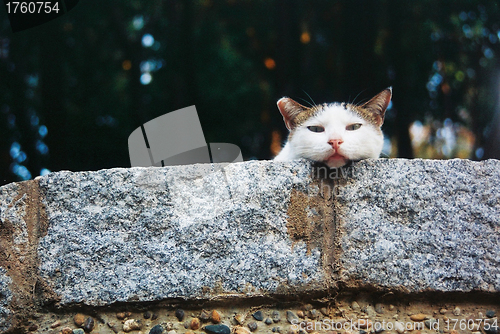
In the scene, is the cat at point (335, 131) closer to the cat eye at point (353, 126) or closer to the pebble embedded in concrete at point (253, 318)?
the cat eye at point (353, 126)

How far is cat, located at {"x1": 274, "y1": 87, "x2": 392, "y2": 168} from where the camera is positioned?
1351 mm

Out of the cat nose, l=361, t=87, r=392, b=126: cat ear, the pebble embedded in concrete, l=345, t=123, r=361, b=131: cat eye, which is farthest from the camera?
l=361, t=87, r=392, b=126: cat ear

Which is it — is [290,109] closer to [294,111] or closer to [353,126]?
[294,111]

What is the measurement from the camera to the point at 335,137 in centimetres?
138

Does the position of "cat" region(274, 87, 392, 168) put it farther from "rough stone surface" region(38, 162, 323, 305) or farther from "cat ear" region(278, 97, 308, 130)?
"rough stone surface" region(38, 162, 323, 305)

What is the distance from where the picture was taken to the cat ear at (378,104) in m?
1.62

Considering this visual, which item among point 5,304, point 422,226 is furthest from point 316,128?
point 5,304

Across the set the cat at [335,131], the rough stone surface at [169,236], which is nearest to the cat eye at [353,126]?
the cat at [335,131]

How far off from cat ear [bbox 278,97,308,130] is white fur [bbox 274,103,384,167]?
0.05 m

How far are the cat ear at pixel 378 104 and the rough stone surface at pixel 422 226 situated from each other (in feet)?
1.26

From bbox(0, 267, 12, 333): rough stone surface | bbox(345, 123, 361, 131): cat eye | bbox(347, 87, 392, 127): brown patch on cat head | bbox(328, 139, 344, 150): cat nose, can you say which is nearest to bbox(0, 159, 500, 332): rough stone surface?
bbox(0, 267, 12, 333): rough stone surface

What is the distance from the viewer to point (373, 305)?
4.16 ft

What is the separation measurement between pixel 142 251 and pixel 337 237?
0.58 meters

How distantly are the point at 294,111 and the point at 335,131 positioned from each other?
11.5 inches
